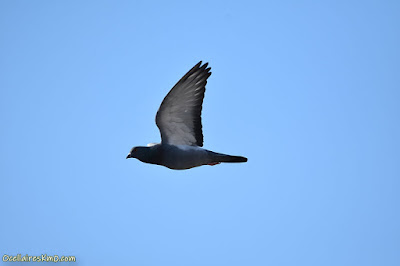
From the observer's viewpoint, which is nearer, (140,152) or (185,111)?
(140,152)

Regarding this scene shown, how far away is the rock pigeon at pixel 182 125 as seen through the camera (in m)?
17.6

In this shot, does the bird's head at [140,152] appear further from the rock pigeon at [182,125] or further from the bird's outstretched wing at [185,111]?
the bird's outstretched wing at [185,111]

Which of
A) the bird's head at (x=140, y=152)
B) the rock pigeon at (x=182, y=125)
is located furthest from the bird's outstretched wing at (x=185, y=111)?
the bird's head at (x=140, y=152)

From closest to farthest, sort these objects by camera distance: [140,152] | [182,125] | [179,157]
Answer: [140,152]
[179,157]
[182,125]

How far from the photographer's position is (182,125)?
18.3m

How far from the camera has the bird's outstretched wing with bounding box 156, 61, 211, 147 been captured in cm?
1752

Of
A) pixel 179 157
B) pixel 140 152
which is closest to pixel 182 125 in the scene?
pixel 179 157

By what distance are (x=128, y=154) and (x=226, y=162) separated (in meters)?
3.28

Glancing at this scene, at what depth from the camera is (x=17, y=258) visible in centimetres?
2544

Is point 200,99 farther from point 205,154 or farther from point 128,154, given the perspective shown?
point 128,154

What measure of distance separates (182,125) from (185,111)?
1.71 feet

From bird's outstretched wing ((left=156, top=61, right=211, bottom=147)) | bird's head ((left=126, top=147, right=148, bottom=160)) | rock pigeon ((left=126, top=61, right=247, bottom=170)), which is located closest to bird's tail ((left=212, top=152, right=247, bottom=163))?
rock pigeon ((left=126, top=61, right=247, bottom=170))

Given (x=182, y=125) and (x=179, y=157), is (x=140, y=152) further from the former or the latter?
(x=182, y=125)

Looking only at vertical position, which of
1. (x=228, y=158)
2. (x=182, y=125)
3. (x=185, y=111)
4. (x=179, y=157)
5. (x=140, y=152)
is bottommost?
(x=228, y=158)
